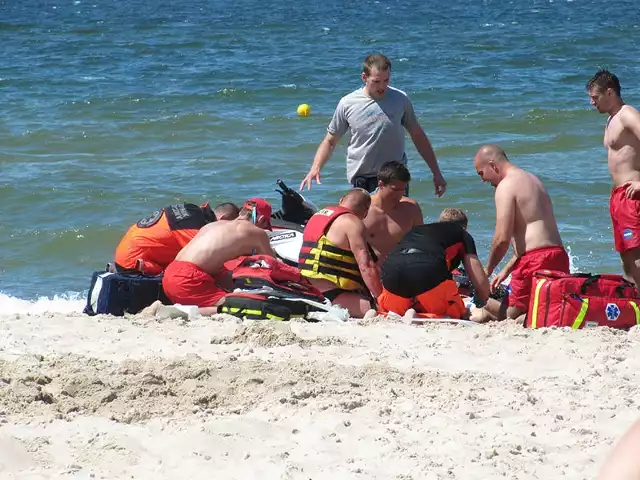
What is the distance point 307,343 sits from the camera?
6.14 meters

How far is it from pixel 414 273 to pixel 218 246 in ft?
4.40

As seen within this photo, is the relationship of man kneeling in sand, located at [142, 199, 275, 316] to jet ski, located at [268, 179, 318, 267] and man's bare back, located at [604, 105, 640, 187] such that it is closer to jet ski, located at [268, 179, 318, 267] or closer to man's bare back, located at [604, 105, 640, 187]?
jet ski, located at [268, 179, 318, 267]

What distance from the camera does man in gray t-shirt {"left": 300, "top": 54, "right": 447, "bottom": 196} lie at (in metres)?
8.27

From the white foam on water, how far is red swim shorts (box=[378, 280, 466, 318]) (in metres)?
2.76

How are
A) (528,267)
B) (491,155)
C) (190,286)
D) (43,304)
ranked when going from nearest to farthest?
(528,267) < (491,155) < (190,286) < (43,304)

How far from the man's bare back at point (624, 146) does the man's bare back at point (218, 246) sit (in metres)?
2.49

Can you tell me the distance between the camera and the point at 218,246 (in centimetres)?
731

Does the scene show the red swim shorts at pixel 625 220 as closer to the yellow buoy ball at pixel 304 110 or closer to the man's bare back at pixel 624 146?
the man's bare back at pixel 624 146

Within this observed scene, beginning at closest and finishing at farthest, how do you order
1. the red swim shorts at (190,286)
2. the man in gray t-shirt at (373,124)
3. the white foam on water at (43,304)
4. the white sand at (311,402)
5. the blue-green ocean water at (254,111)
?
the white sand at (311,402) → the red swim shorts at (190,286) → the man in gray t-shirt at (373,124) → the white foam on water at (43,304) → the blue-green ocean water at (254,111)

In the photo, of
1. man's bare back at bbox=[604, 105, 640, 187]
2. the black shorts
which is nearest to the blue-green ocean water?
man's bare back at bbox=[604, 105, 640, 187]

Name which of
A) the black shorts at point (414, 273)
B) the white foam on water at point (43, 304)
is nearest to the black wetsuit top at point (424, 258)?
the black shorts at point (414, 273)

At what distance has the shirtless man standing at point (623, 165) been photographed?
6.94m

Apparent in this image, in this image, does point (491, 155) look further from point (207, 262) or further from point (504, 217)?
point (207, 262)

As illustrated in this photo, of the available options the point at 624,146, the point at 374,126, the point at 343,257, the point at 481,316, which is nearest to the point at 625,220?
the point at 624,146
